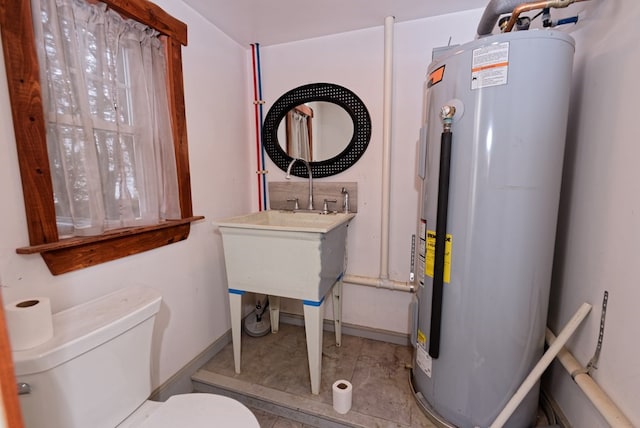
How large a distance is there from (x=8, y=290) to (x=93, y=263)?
0.25 meters

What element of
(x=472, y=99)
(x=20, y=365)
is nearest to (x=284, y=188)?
(x=472, y=99)

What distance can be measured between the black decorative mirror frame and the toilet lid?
4.63 ft

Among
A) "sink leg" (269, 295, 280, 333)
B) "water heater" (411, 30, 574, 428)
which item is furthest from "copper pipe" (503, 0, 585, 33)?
"sink leg" (269, 295, 280, 333)

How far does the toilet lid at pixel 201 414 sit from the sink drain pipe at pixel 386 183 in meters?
1.10

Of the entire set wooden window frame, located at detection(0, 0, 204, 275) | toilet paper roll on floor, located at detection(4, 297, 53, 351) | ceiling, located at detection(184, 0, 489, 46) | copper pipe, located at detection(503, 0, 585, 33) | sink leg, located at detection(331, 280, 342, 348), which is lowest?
sink leg, located at detection(331, 280, 342, 348)

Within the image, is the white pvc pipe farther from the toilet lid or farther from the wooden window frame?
the wooden window frame

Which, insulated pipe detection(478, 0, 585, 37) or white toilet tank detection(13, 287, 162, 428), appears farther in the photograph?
insulated pipe detection(478, 0, 585, 37)

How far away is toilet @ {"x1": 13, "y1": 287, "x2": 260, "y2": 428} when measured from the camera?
31.0 inches

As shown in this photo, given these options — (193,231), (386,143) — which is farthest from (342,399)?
(386,143)

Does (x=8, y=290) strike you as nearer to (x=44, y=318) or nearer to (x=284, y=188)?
(x=44, y=318)

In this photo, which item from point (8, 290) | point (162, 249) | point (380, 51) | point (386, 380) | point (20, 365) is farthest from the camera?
point (380, 51)

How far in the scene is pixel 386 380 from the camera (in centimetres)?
159

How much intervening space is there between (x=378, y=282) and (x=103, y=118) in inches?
67.8

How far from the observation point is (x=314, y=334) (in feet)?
4.76
